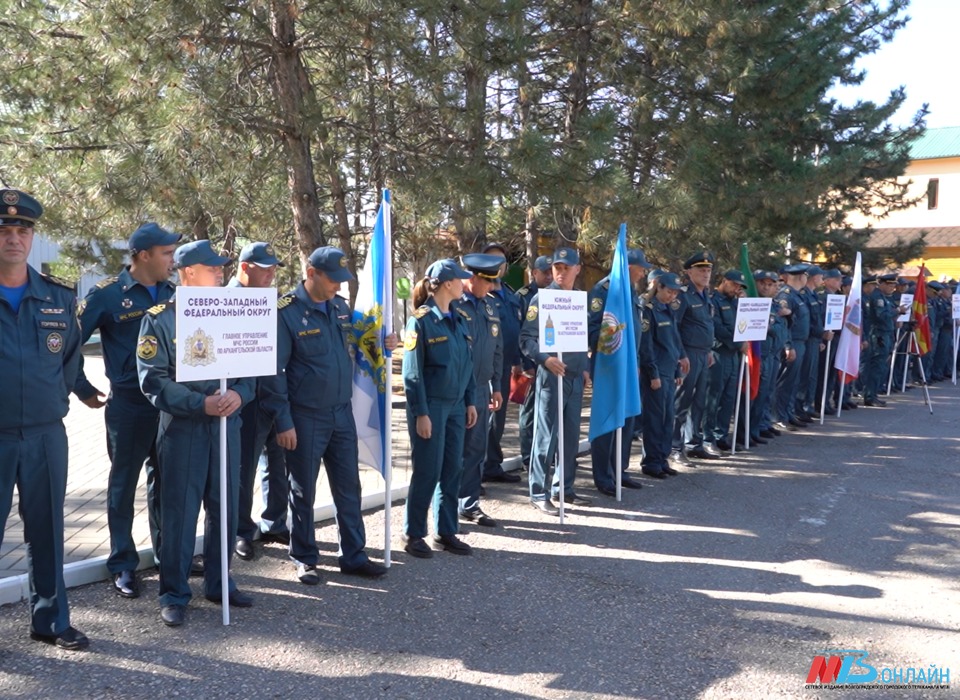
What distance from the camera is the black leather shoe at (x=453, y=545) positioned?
19.8 feet

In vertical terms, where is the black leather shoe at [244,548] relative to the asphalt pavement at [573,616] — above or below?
above

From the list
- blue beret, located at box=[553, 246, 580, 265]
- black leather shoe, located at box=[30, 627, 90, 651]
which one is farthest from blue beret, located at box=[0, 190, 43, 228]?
blue beret, located at box=[553, 246, 580, 265]

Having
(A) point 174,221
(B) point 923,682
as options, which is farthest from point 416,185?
(B) point 923,682

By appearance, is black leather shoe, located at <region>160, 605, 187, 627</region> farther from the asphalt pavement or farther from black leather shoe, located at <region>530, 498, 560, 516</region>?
black leather shoe, located at <region>530, 498, 560, 516</region>

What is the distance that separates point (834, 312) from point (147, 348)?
400 inches

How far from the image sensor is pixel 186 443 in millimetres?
4672

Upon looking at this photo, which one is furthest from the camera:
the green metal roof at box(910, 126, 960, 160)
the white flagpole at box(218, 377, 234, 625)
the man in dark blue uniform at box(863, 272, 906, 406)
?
the green metal roof at box(910, 126, 960, 160)

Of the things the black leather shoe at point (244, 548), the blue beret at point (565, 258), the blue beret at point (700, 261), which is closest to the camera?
the black leather shoe at point (244, 548)

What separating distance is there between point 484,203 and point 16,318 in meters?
5.14

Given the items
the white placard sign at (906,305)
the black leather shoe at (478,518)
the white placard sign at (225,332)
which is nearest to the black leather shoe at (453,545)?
the black leather shoe at (478,518)

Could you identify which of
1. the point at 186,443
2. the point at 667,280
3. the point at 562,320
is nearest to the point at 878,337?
the point at 667,280

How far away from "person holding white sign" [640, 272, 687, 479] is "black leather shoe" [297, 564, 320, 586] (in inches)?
166

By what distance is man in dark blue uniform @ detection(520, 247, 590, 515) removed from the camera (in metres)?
7.27

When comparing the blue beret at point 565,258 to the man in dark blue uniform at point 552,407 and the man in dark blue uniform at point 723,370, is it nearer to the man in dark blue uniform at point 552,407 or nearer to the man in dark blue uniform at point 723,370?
the man in dark blue uniform at point 552,407
